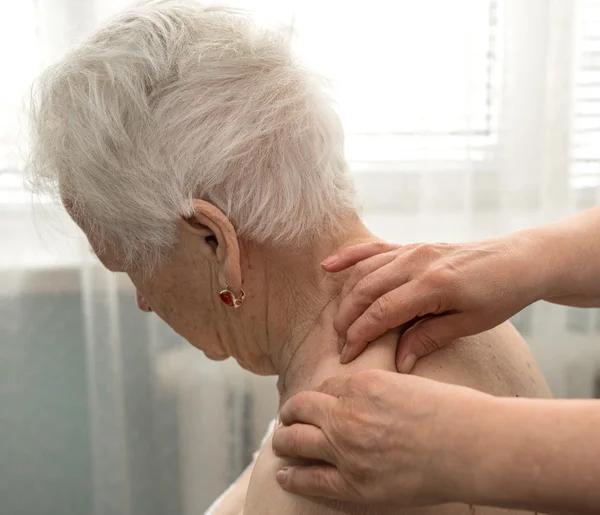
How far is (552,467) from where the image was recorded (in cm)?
63

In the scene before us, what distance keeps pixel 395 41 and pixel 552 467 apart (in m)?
1.27

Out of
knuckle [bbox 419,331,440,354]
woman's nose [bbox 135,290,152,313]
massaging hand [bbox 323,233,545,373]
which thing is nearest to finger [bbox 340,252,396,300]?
massaging hand [bbox 323,233,545,373]

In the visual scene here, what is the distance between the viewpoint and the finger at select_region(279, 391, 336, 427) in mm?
758

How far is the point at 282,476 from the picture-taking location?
79 cm

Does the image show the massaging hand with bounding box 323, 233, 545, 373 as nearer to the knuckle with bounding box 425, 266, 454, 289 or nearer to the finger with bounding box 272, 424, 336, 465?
the knuckle with bounding box 425, 266, 454, 289

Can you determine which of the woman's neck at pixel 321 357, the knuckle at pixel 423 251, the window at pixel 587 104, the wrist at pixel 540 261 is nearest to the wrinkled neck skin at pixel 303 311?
the woman's neck at pixel 321 357

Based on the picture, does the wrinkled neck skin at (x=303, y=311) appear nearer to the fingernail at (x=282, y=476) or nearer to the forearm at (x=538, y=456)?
the fingernail at (x=282, y=476)

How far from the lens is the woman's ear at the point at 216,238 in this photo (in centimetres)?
94

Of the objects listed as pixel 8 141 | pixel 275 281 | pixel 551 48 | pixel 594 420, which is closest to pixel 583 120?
pixel 551 48

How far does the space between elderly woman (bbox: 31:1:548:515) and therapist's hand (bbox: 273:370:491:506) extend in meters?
0.11

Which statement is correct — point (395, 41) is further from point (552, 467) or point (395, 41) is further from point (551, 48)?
point (552, 467)

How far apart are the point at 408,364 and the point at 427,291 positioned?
9 centimetres

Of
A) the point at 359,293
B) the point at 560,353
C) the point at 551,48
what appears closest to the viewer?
the point at 359,293

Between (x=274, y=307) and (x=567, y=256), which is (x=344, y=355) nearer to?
(x=274, y=307)
